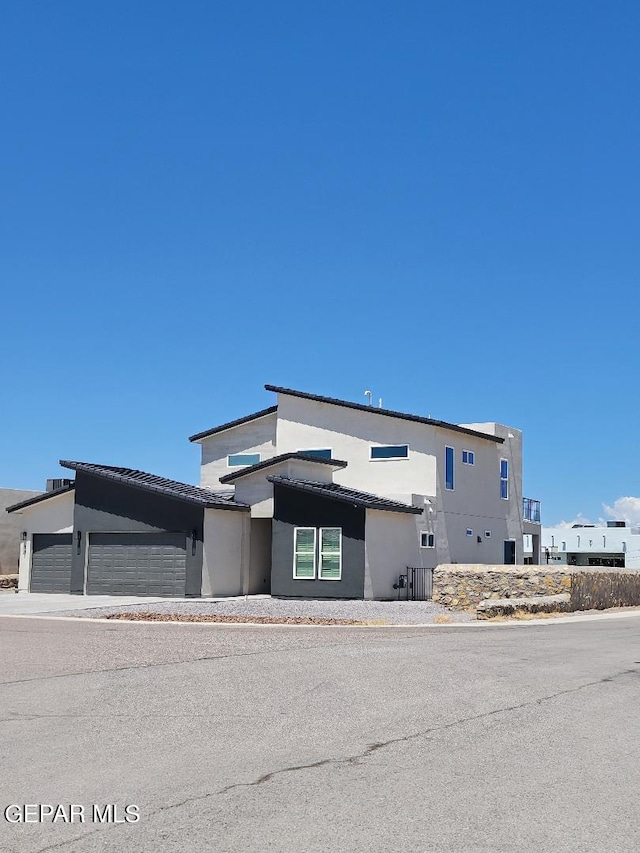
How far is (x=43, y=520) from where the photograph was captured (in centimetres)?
3778

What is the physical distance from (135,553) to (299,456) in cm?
687

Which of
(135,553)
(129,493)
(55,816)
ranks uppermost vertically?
(129,493)

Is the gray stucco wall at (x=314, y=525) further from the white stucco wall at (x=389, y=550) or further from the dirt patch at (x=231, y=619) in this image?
the dirt patch at (x=231, y=619)

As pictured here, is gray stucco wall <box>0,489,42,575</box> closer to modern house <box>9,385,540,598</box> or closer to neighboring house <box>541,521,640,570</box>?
modern house <box>9,385,540,598</box>

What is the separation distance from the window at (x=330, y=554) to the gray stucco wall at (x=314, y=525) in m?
0.15

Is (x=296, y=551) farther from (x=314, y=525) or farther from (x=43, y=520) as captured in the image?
(x=43, y=520)

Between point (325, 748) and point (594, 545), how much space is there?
63697 millimetres

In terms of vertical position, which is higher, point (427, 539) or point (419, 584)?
point (427, 539)

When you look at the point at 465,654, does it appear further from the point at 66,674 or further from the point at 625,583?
the point at 625,583

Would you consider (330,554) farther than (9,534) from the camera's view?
No

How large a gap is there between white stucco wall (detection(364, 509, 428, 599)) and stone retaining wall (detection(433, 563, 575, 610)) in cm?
160

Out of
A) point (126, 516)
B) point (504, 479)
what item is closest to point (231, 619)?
point (126, 516)

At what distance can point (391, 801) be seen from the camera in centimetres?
691

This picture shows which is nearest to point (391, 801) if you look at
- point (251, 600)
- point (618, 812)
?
point (618, 812)
